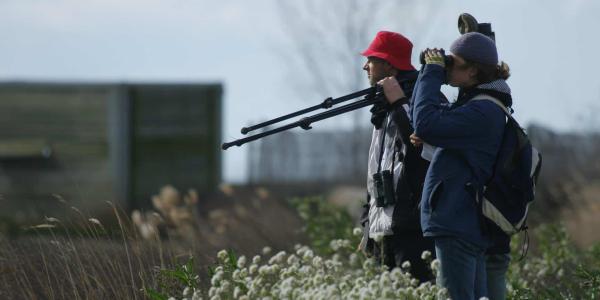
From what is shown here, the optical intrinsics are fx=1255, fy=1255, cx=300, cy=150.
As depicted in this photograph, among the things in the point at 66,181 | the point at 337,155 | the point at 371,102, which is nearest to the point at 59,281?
the point at 371,102

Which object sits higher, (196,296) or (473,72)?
(473,72)

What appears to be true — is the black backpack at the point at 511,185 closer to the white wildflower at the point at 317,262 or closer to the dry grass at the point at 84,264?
the white wildflower at the point at 317,262

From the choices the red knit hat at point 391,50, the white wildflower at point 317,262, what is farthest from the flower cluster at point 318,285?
the red knit hat at point 391,50

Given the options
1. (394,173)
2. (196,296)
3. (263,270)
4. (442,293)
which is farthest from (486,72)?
(196,296)

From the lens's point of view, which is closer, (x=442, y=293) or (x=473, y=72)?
(x=442, y=293)

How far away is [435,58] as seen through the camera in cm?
605

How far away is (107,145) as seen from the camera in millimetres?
21594

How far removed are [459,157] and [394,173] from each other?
0.71 meters

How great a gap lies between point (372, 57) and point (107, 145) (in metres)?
15.2

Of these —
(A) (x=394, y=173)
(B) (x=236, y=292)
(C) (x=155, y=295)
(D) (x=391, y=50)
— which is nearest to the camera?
(B) (x=236, y=292)

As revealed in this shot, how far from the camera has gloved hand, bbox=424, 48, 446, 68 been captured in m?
6.04

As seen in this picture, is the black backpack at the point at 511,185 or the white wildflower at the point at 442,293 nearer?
the white wildflower at the point at 442,293

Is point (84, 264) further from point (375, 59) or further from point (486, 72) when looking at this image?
point (486, 72)

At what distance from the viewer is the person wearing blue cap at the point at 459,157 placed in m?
5.91
